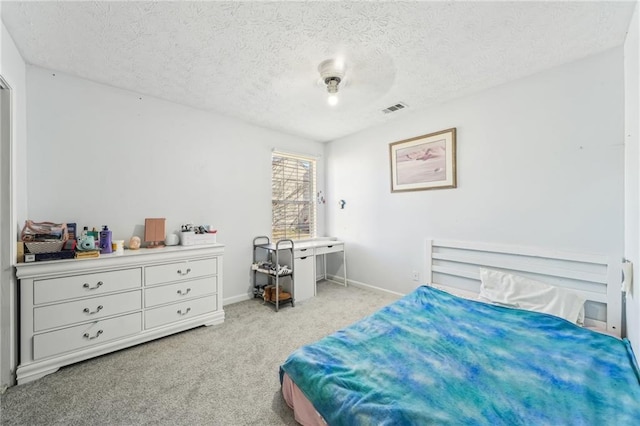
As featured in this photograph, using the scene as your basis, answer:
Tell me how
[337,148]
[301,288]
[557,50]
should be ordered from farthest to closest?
1. [337,148]
2. [301,288]
3. [557,50]

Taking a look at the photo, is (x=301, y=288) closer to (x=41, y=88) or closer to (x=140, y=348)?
(x=140, y=348)

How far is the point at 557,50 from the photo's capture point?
1948mm

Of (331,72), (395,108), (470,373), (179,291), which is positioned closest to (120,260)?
(179,291)

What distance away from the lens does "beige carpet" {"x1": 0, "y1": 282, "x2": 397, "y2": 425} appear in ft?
4.81

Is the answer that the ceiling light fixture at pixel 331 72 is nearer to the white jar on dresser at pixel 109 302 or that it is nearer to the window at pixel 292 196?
the window at pixel 292 196

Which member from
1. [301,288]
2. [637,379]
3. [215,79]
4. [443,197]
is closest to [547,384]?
[637,379]

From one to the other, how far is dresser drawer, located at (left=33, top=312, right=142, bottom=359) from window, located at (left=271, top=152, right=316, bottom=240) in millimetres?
1989

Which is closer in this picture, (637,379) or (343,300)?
(637,379)

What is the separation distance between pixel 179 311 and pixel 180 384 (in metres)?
0.86

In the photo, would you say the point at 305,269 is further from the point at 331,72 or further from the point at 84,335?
the point at 331,72

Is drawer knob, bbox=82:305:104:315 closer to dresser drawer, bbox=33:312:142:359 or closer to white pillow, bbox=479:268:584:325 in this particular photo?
dresser drawer, bbox=33:312:142:359

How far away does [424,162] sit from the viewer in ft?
10.1

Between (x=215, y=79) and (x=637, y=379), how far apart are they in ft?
11.8

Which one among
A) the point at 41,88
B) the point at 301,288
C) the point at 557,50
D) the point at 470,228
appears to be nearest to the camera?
the point at 557,50
